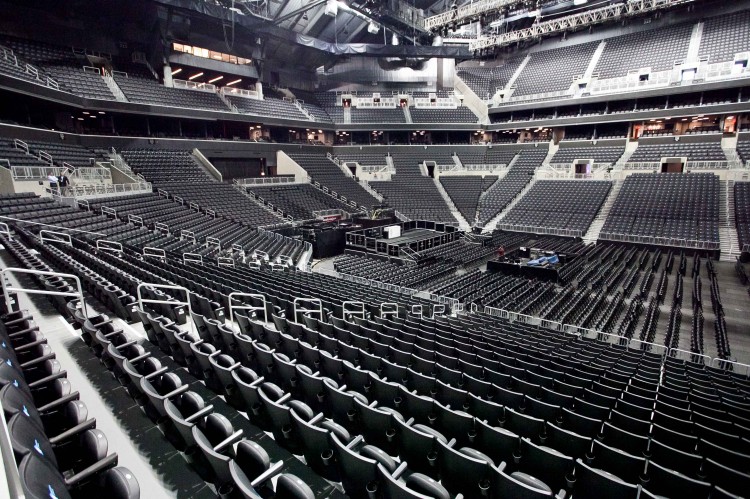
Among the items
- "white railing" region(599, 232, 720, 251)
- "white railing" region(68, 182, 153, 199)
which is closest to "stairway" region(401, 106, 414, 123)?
"white railing" region(599, 232, 720, 251)

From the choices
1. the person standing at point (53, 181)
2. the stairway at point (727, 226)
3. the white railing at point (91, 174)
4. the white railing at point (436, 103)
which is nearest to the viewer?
the person standing at point (53, 181)

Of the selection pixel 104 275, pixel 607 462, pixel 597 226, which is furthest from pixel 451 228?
pixel 607 462

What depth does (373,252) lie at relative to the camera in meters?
22.9

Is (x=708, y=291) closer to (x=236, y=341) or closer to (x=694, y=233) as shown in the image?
(x=694, y=233)

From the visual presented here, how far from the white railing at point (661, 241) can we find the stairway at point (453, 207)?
412 inches

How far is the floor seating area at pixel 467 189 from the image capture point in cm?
3492

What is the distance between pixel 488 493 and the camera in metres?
3.10

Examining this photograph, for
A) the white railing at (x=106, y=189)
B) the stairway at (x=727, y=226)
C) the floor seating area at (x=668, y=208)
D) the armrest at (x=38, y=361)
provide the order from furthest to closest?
the floor seating area at (x=668, y=208) → the stairway at (x=727, y=226) → the white railing at (x=106, y=189) → the armrest at (x=38, y=361)

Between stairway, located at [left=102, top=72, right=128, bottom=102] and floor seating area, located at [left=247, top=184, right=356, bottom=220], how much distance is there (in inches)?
406

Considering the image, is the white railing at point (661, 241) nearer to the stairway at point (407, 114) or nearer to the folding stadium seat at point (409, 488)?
the stairway at point (407, 114)

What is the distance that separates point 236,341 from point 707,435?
6.50m

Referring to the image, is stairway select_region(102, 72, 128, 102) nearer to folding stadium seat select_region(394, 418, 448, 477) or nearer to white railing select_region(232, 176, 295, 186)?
white railing select_region(232, 176, 295, 186)

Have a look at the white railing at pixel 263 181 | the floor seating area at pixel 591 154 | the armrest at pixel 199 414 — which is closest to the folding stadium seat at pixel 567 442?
the armrest at pixel 199 414

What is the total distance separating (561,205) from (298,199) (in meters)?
21.9
